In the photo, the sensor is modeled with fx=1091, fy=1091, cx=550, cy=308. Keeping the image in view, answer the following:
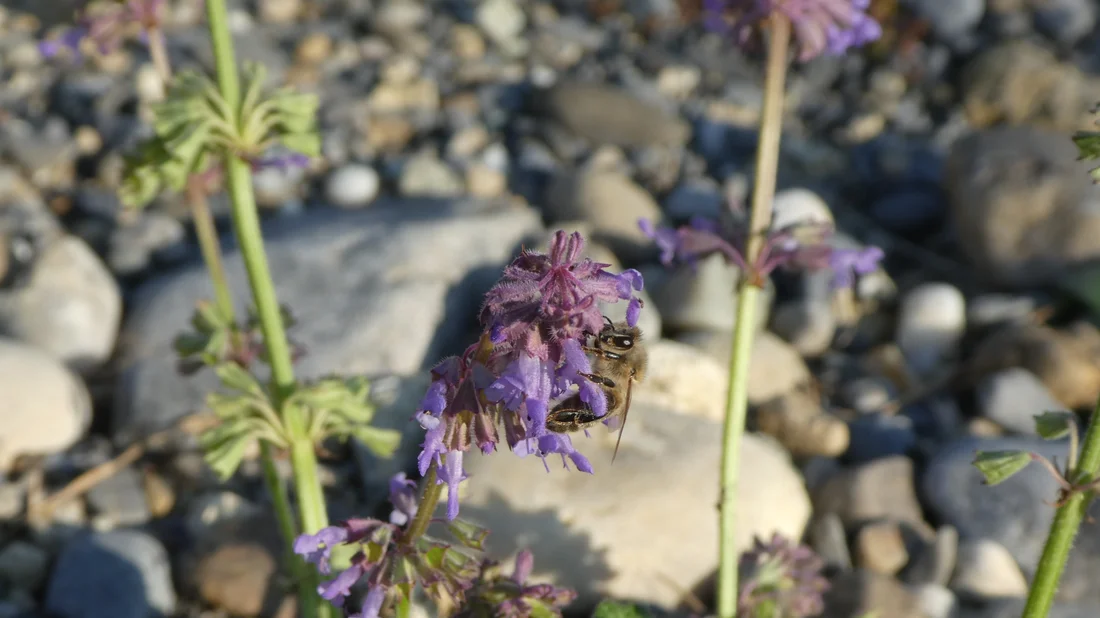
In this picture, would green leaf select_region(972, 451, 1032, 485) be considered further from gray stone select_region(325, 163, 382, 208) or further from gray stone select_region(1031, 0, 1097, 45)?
gray stone select_region(1031, 0, 1097, 45)

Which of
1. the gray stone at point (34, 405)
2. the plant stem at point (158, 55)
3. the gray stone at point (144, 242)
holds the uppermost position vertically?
the plant stem at point (158, 55)

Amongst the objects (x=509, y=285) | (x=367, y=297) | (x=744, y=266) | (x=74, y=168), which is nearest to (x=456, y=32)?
(x=74, y=168)

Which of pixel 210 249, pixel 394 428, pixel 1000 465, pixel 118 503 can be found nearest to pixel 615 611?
pixel 1000 465

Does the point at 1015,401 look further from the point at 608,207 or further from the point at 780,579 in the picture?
the point at 608,207

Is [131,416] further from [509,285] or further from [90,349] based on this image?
[509,285]

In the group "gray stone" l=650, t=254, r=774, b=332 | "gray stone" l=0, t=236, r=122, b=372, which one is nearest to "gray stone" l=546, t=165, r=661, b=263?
"gray stone" l=650, t=254, r=774, b=332

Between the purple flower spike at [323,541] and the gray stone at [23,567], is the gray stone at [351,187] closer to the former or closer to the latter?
the gray stone at [23,567]

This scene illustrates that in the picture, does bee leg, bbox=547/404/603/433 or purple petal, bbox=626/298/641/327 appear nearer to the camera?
purple petal, bbox=626/298/641/327

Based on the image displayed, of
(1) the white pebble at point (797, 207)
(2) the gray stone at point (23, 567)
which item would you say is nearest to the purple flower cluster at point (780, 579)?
(1) the white pebble at point (797, 207)
